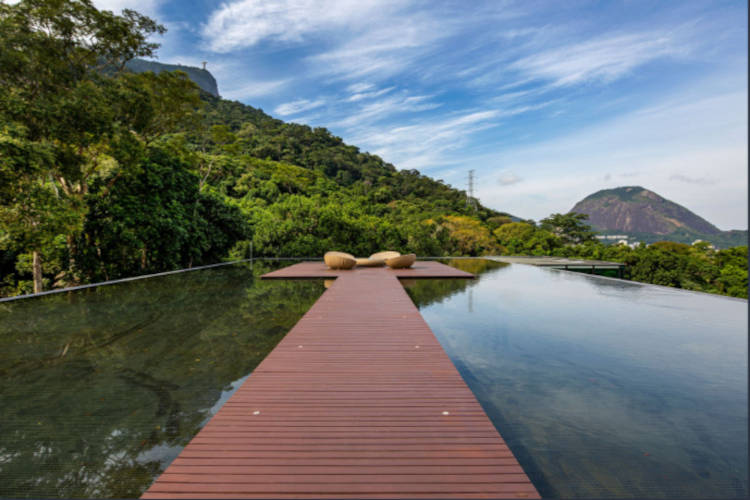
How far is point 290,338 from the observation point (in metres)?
3.22

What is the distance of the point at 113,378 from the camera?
2.68 meters

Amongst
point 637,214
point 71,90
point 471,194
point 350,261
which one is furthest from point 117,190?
point 637,214

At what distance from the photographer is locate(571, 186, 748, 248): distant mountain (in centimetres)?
2871

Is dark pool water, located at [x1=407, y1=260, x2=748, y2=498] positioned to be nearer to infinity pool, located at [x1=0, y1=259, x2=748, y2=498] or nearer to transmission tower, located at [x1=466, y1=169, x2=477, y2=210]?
infinity pool, located at [x1=0, y1=259, x2=748, y2=498]

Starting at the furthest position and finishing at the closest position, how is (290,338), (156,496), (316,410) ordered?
1. (290,338)
2. (316,410)
3. (156,496)

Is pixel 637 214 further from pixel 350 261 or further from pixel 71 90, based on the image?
pixel 71 90

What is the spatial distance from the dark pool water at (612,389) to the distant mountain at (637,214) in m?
24.8

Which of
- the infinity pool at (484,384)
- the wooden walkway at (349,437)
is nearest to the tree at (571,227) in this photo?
the infinity pool at (484,384)

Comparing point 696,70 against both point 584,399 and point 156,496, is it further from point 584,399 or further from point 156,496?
point 156,496

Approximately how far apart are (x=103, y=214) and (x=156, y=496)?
895cm

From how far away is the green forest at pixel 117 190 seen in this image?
612cm

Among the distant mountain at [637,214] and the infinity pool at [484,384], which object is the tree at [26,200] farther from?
the distant mountain at [637,214]

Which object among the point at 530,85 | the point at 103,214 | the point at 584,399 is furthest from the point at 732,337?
the point at 530,85

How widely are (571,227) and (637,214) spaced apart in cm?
1636
